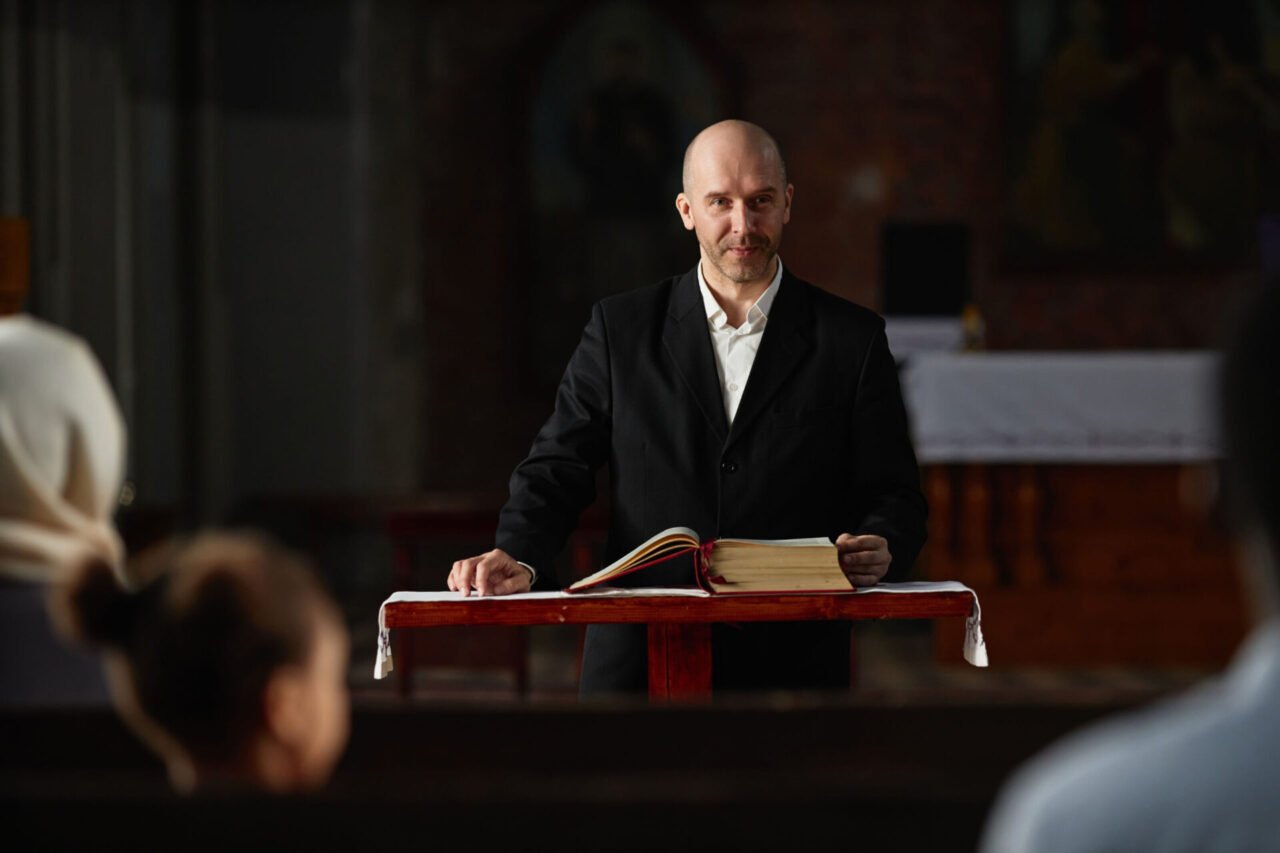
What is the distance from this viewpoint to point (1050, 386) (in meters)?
6.55

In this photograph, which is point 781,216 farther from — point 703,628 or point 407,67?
point 407,67

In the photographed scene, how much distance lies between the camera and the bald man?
2.94m

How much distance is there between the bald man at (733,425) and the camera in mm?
2943

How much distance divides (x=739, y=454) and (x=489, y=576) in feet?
1.99

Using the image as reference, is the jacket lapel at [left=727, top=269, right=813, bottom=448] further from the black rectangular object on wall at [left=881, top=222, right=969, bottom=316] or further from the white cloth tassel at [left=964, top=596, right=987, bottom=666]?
the black rectangular object on wall at [left=881, top=222, right=969, bottom=316]

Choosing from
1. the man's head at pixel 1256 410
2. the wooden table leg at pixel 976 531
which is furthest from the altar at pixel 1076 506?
the man's head at pixel 1256 410

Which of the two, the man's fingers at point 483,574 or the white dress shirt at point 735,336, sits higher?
the white dress shirt at point 735,336

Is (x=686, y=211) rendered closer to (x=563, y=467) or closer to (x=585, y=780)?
Answer: (x=563, y=467)

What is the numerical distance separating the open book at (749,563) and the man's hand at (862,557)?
0.06m

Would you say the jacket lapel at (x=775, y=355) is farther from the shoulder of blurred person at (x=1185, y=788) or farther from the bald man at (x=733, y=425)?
the shoulder of blurred person at (x=1185, y=788)

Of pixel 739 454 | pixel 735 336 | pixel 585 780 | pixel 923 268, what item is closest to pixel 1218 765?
pixel 585 780

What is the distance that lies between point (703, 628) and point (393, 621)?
583 millimetres

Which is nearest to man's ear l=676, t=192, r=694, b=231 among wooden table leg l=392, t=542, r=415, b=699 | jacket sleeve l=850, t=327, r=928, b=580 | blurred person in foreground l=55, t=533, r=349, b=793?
jacket sleeve l=850, t=327, r=928, b=580

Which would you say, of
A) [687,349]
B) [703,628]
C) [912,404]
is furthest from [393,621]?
[912,404]
